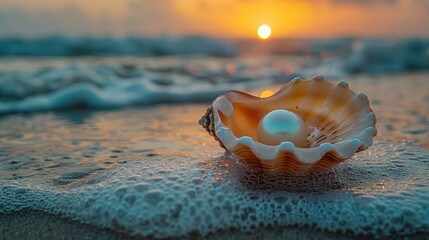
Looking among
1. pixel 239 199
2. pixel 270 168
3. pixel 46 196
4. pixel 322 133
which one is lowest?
pixel 46 196

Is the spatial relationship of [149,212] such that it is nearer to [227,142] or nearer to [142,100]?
[227,142]

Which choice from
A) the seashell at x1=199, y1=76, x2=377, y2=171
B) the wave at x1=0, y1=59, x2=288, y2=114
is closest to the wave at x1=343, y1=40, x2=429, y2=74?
the wave at x1=0, y1=59, x2=288, y2=114

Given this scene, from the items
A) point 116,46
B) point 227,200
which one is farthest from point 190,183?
point 116,46

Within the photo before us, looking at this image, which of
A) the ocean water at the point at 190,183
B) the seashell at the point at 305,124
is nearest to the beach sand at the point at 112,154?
the ocean water at the point at 190,183

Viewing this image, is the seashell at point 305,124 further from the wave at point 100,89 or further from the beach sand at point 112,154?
the wave at point 100,89

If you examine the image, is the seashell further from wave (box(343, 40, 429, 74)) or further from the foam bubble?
wave (box(343, 40, 429, 74))

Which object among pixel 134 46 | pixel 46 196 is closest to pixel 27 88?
pixel 46 196
